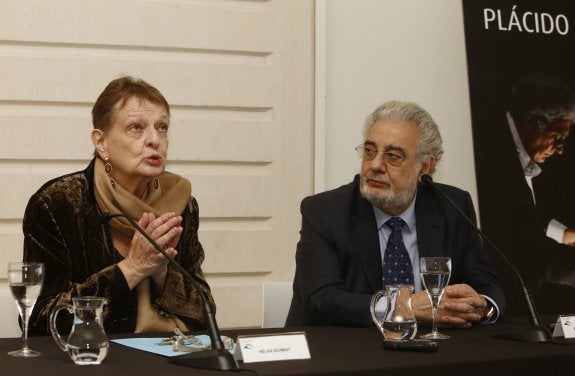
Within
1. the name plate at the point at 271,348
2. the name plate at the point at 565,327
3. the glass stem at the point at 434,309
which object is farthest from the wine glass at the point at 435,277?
the name plate at the point at 271,348

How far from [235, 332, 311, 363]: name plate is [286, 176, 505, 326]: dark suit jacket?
0.76 m

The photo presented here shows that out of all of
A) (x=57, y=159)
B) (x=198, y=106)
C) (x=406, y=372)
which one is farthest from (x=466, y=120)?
(x=406, y=372)

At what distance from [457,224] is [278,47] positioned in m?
1.50

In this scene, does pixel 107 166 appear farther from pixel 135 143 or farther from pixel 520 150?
pixel 520 150

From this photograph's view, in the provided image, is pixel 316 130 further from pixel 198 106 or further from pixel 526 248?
pixel 526 248

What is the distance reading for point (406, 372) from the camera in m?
2.10

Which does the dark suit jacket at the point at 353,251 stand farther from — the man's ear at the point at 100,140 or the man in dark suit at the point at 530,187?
the man in dark suit at the point at 530,187

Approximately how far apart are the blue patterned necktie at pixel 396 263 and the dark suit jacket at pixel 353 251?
35 mm

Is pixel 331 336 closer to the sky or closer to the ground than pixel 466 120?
closer to the ground

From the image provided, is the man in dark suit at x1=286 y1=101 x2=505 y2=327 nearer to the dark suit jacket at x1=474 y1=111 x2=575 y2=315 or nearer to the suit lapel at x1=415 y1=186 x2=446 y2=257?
the suit lapel at x1=415 y1=186 x2=446 y2=257

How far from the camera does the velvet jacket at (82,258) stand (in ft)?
9.34

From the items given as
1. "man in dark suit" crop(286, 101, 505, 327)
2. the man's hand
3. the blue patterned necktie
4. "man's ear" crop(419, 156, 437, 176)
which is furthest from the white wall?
the man's hand

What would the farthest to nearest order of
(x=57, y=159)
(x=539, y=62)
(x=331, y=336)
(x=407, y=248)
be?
(x=539, y=62), (x=57, y=159), (x=407, y=248), (x=331, y=336)

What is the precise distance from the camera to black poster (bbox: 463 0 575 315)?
15.5ft
